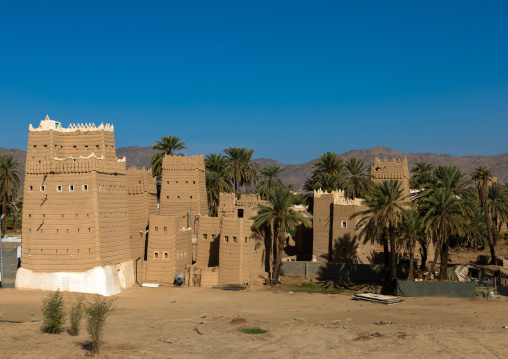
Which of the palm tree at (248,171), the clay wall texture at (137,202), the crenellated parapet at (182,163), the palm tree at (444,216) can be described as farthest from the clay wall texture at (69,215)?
the palm tree at (248,171)

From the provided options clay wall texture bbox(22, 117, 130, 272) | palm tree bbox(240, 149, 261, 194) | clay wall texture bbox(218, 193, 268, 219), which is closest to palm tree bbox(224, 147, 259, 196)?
palm tree bbox(240, 149, 261, 194)

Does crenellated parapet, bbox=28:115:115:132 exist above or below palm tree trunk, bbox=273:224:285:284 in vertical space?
above

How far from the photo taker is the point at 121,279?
1572 inches

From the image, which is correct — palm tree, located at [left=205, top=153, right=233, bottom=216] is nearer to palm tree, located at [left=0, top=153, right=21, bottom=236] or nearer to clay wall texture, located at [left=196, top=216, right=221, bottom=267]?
clay wall texture, located at [left=196, top=216, right=221, bottom=267]

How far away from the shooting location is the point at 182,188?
48.8 metres

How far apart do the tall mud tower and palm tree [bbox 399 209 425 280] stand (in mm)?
20703

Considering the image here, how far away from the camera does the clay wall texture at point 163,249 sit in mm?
41188

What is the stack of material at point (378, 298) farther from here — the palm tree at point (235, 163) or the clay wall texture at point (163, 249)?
the palm tree at point (235, 163)

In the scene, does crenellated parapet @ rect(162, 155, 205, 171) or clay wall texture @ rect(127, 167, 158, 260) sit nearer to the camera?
clay wall texture @ rect(127, 167, 158, 260)

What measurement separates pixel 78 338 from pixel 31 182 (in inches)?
654

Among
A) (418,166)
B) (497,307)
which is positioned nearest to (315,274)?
(497,307)

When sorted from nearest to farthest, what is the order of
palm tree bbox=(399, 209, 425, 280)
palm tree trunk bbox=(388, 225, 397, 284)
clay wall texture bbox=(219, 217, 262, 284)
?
palm tree bbox=(399, 209, 425, 280)
palm tree trunk bbox=(388, 225, 397, 284)
clay wall texture bbox=(219, 217, 262, 284)

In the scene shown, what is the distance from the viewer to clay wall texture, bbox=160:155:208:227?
48.6 m

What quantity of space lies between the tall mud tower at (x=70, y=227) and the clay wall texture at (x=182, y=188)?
31.1 ft
